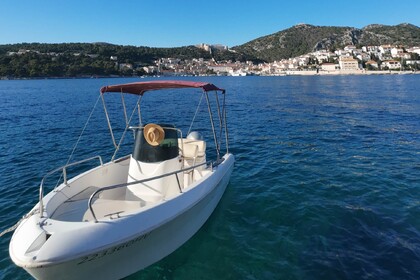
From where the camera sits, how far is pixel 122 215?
202 inches

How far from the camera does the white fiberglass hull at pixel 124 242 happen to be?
4.34 m

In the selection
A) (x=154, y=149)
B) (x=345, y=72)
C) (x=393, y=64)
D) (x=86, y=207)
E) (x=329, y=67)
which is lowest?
(x=86, y=207)

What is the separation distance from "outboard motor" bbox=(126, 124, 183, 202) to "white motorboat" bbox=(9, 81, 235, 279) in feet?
0.07

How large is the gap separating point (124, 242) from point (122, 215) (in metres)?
0.50

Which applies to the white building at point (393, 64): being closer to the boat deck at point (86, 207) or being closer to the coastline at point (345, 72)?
the coastline at point (345, 72)

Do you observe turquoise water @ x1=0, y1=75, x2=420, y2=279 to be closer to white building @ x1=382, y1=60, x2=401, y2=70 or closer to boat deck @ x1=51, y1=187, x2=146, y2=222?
boat deck @ x1=51, y1=187, x2=146, y2=222

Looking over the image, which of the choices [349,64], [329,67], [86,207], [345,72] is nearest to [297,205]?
[86,207]

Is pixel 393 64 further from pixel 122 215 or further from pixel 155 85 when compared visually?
pixel 122 215

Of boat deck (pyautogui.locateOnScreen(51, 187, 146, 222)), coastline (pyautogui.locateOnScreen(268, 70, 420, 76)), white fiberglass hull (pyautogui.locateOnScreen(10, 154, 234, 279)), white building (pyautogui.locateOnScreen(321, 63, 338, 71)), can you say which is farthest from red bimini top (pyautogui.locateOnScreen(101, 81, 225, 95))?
white building (pyautogui.locateOnScreen(321, 63, 338, 71))

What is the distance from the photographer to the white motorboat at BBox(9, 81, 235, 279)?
4.43 m

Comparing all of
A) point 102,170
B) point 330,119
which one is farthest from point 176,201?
point 330,119

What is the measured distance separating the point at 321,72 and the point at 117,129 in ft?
578

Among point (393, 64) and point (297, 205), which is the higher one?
point (393, 64)

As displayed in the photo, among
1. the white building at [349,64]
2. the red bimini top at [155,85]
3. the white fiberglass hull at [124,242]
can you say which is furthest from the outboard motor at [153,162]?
the white building at [349,64]
